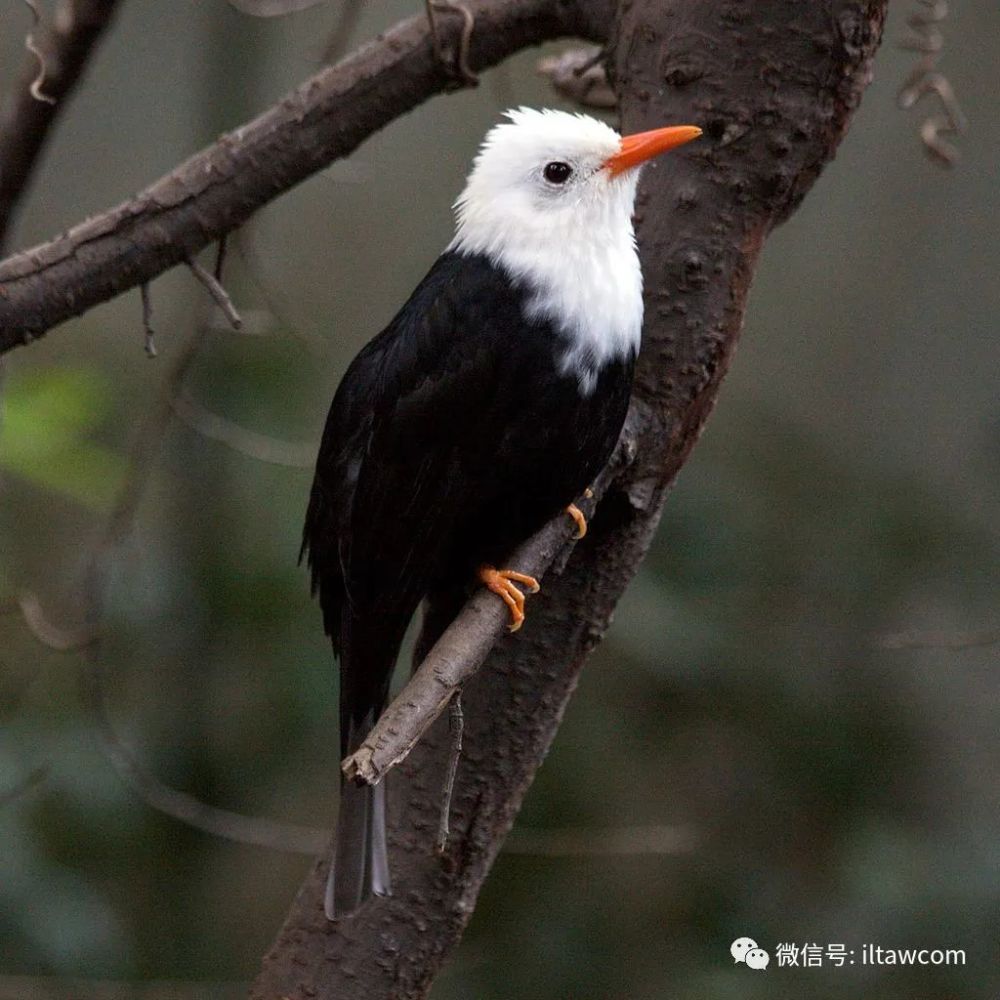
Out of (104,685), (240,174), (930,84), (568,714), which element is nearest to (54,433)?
(240,174)

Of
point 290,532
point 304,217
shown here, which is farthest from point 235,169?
point 304,217

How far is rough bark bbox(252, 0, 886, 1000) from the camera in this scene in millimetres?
2414

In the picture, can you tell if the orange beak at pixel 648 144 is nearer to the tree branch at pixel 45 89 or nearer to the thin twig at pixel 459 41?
the thin twig at pixel 459 41

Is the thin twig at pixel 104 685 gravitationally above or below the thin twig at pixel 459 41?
below

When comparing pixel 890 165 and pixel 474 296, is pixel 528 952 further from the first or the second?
pixel 890 165

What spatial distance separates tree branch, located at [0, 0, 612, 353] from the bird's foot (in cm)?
75

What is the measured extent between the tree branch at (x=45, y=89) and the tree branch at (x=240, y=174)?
0.90 feet

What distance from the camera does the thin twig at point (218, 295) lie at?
2238 millimetres

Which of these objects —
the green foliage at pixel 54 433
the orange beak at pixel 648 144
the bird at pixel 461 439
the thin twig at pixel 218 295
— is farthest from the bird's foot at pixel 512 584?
the green foliage at pixel 54 433

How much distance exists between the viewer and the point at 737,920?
377 centimetres

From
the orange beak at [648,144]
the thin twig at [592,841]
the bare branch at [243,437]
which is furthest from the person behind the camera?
the bare branch at [243,437]

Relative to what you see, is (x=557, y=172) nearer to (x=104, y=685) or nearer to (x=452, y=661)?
(x=452, y=661)

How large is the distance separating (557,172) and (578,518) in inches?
25.9

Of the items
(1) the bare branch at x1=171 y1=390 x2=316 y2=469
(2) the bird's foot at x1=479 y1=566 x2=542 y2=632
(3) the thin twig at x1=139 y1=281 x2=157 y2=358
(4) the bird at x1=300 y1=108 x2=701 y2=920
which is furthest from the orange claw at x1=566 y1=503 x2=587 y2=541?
(1) the bare branch at x1=171 y1=390 x2=316 y2=469
